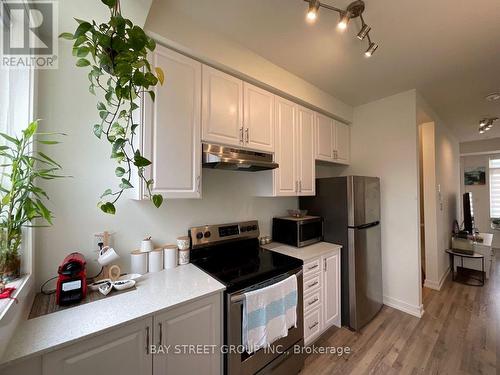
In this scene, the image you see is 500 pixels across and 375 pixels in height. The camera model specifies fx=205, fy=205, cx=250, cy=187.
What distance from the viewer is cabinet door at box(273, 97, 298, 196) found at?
202cm

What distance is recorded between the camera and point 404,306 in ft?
8.12

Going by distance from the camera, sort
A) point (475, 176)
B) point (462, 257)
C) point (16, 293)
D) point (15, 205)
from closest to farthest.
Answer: point (16, 293) < point (15, 205) < point (462, 257) < point (475, 176)

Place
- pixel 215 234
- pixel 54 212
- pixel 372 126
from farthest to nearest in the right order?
pixel 372 126, pixel 215 234, pixel 54 212

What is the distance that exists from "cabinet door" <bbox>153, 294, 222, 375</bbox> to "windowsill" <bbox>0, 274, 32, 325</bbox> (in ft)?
1.81

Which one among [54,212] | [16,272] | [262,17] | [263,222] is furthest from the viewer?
[263,222]

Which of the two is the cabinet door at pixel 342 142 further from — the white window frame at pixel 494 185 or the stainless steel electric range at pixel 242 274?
the white window frame at pixel 494 185

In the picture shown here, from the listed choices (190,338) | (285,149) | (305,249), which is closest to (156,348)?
(190,338)

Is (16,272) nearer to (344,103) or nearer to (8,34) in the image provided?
(8,34)

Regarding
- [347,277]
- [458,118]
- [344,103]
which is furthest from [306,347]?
[458,118]

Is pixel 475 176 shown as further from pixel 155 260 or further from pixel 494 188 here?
pixel 155 260

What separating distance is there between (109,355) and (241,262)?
954 mm

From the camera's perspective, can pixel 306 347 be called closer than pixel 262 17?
No

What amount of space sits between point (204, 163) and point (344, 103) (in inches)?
88.9

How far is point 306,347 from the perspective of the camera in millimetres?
1878
